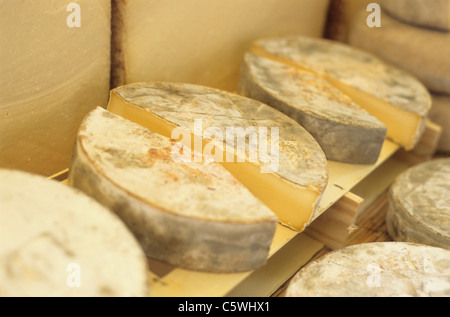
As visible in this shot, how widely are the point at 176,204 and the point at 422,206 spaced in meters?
0.91

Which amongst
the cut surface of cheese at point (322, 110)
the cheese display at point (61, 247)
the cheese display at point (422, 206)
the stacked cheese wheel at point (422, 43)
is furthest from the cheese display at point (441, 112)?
the cheese display at point (61, 247)

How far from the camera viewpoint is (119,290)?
898 millimetres

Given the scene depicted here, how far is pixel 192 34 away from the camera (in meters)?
1.78

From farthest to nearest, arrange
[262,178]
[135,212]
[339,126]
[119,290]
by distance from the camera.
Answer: [339,126]
[262,178]
[135,212]
[119,290]

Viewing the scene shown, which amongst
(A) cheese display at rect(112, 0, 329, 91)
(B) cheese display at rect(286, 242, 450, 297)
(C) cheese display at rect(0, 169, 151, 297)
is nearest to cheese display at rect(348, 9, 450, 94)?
(A) cheese display at rect(112, 0, 329, 91)

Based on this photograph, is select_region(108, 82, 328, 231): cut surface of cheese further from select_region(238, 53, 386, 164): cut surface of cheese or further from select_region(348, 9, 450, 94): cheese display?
select_region(348, 9, 450, 94): cheese display

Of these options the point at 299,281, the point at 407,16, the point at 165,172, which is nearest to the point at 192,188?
the point at 165,172

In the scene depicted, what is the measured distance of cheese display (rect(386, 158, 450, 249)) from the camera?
1491 millimetres

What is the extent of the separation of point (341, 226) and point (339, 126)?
326 millimetres

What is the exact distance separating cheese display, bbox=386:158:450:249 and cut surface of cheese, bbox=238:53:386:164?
156 mm

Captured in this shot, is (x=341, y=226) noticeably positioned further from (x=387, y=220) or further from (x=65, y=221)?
(x=65, y=221)

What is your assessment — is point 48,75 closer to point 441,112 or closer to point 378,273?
point 378,273

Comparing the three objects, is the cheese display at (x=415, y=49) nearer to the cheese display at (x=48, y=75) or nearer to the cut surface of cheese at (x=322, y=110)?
the cut surface of cheese at (x=322, y=110)

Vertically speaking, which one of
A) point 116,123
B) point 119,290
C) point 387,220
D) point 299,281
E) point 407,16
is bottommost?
point 387,220
